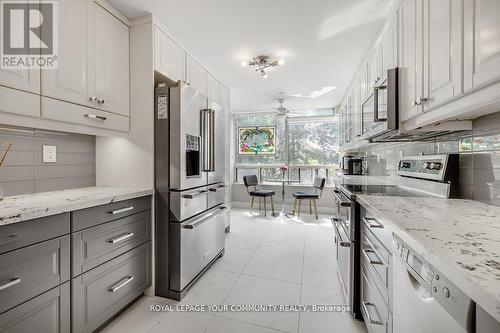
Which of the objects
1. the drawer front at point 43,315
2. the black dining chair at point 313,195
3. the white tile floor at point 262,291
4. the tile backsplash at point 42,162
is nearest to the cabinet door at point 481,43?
the white tile floor at point 262,291

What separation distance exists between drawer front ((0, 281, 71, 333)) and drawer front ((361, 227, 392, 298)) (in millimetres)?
1650

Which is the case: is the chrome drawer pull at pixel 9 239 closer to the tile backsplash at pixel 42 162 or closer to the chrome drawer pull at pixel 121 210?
the chrome drawer pull at pixel 121 210

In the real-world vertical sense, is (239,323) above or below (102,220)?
below

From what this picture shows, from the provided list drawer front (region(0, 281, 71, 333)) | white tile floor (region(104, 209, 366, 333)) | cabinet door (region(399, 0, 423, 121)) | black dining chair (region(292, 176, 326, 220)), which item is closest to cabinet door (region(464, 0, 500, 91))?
cabinet door (region(399, 0, 423, 121))

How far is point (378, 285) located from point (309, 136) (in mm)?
4359

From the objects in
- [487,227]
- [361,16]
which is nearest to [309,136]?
[361,16]

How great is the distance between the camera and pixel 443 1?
1.05 m

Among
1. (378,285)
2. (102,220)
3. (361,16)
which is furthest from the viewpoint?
(361,16)

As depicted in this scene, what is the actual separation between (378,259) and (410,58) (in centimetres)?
126

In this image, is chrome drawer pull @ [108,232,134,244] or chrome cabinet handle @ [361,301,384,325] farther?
chrome drawer pull @ [108,232,134,244]

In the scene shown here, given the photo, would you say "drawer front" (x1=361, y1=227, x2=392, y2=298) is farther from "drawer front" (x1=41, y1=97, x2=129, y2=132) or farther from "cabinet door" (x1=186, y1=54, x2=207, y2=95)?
"cabinet door" (x1=186, y1=54, x2=207, y2=95)

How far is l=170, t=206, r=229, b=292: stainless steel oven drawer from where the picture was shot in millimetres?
1752

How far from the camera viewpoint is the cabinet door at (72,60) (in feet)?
4.46

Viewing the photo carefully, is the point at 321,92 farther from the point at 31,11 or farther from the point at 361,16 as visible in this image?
the point at 31,11
